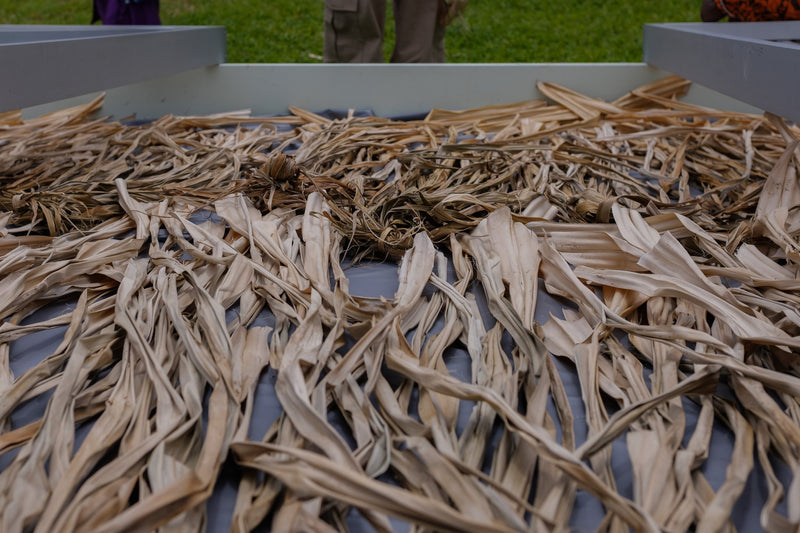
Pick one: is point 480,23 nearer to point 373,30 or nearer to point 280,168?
point 373,30

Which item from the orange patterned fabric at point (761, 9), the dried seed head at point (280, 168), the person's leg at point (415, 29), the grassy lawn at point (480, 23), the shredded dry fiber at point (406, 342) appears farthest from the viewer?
the grassy lawn at point (480, 23)

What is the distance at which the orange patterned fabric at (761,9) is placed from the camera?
244 centimetres

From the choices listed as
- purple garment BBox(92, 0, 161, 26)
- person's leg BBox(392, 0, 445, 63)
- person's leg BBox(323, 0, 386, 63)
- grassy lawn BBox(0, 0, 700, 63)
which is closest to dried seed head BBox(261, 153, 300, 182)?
person's leg BBox(323, 0, 386, 63)

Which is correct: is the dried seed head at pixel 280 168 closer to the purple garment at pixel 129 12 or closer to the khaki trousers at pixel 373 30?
the khaki trousers at pixel 373 30

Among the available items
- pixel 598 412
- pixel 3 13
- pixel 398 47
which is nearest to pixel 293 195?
pixel 598 412

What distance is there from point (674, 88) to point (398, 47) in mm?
1245

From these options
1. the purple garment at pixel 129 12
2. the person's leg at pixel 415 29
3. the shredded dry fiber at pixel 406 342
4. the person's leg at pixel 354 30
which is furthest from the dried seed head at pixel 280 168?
the purple garment at pixel 129 12

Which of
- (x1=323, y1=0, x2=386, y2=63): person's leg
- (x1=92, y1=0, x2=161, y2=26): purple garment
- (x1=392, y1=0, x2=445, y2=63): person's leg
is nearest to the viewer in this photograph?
(x1=323, y1=0, x2=386, y2=63): person's leg

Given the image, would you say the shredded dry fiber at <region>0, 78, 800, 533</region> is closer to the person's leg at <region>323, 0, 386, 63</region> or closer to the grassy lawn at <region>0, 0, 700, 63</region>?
the person's leg at <region>323, 0, 386, 63</region>

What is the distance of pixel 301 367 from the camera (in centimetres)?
81

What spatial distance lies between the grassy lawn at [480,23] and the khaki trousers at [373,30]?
6.45 feet

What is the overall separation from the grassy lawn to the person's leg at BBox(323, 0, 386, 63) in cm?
210

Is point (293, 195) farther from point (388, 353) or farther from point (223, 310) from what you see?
point (388, 353)

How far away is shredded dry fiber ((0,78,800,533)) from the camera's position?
2.03ft
